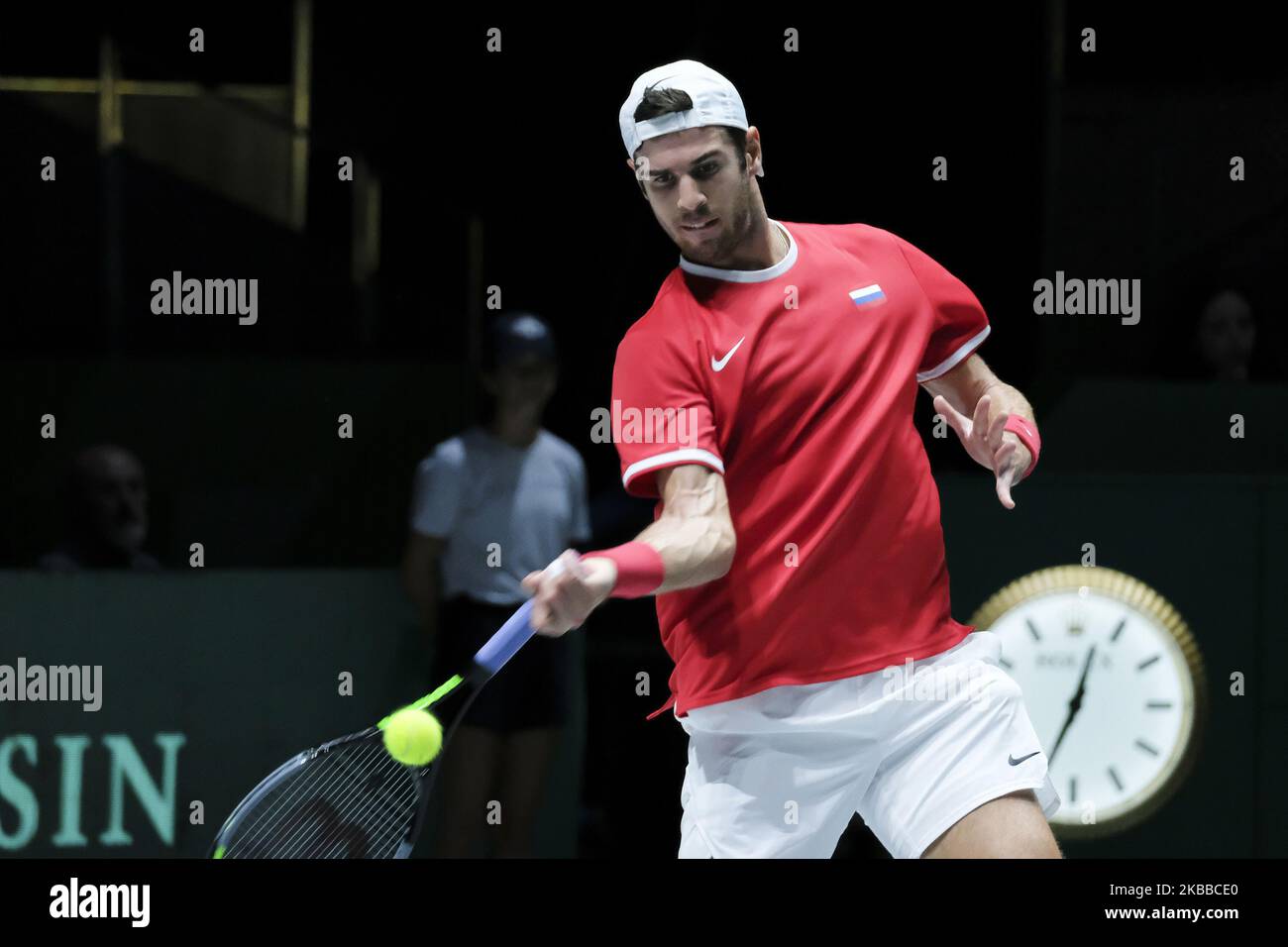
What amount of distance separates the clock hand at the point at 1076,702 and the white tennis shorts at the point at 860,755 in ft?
5.01

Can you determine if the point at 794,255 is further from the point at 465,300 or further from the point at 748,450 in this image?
the point at 465,300

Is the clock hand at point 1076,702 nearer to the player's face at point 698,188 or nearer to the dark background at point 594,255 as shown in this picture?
the dark background at point 594,255

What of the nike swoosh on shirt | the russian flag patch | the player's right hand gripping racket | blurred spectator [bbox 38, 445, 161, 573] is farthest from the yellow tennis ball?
blurred spectator [bbox 38, 445, 161, 573]

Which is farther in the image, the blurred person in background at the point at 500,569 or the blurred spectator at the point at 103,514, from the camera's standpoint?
the blurred spectator at the point at 103,514

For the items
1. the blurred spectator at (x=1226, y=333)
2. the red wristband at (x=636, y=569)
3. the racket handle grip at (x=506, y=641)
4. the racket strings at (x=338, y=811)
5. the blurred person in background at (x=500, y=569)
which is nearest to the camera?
the red wristband at (x=636, y=569)

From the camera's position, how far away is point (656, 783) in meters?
4.23

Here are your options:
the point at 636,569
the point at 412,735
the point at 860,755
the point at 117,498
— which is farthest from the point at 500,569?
the point at 636,569

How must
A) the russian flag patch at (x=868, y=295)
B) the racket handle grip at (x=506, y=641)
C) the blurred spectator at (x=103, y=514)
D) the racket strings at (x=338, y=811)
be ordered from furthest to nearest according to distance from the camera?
1. the blurred spectator at (x=103, y=514)
2. the racket strings at (x=338, y=811)
3. the russian flag patch at (x=868, y=295)
4. the racket handle grip at (x=506, y=641)

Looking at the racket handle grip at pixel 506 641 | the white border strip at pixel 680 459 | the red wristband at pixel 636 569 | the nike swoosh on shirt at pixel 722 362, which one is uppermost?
the nike swoosh on shirt at pixel 722 362

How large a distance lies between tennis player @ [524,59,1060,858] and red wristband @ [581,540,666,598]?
0.20m

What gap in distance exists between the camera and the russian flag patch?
8.68ft

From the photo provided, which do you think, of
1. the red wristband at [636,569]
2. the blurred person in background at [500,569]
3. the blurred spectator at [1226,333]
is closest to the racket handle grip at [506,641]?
the red wristband at [636,569]

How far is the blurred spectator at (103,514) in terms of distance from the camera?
4.12m

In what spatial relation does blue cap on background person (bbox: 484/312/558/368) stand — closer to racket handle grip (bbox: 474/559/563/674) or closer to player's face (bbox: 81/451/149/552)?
player's face (bbox: 81/451/149/552)
